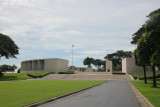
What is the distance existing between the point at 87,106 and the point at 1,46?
149 feet

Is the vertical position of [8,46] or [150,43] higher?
[8,46]

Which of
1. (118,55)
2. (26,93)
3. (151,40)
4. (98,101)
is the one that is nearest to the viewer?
(98,101)

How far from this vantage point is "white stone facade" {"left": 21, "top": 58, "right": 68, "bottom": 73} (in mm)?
67938

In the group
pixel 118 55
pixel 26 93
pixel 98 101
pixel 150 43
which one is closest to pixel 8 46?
pixel 26 93

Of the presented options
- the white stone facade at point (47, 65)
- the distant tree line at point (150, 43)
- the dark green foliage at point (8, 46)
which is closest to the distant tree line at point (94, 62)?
the white stone facade at point (47, 65)

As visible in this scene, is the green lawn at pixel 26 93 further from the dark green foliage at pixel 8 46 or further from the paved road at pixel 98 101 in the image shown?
the dark green foliage at pixel 8 46

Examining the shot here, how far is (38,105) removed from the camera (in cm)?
836

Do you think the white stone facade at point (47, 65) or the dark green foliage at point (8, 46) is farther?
the white stone facade at point (47, 65)

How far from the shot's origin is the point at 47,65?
68750 mm

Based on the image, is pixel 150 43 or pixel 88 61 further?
pixel 88 61

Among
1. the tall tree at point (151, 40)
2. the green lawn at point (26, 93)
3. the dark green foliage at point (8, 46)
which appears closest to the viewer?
the green lawn at point (26, 93)

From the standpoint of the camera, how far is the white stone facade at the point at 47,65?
223 ft

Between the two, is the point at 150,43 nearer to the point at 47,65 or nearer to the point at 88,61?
the point at 47,65

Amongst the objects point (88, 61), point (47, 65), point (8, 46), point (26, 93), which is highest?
point (8, 46)
